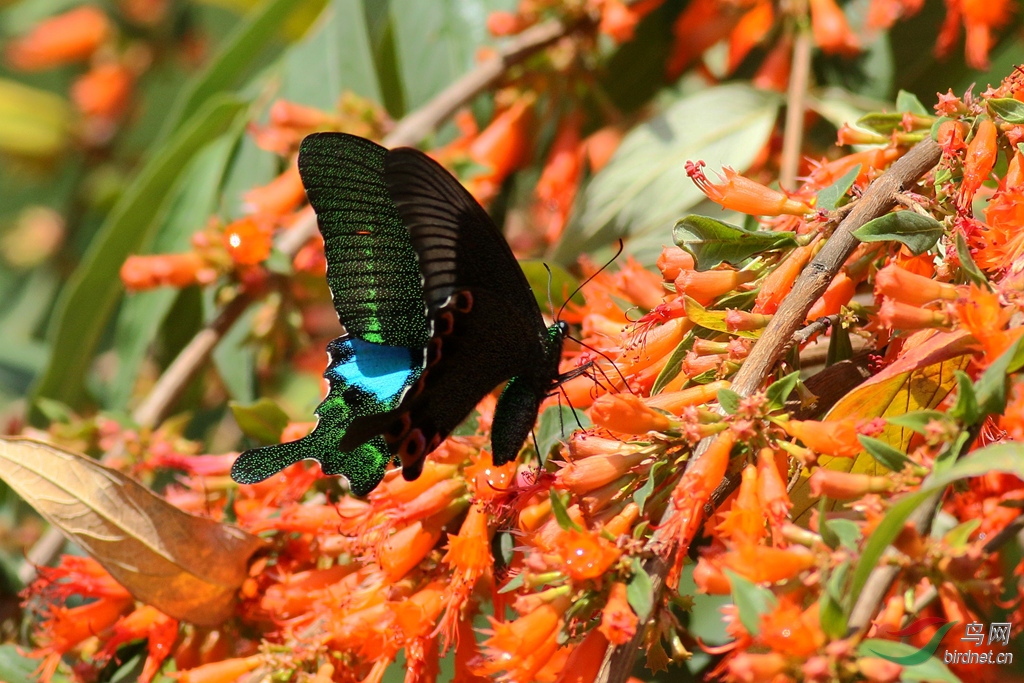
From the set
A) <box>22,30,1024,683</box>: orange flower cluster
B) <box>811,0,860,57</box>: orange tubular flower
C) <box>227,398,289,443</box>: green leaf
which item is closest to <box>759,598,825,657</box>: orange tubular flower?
<box>22,30,1024,683</box>: orange flower cluster

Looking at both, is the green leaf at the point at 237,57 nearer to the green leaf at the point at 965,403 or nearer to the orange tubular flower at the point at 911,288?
the orange tubular flower at the point at 911,288

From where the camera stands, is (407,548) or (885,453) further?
(407,548)

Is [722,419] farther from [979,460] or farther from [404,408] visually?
[404,408]

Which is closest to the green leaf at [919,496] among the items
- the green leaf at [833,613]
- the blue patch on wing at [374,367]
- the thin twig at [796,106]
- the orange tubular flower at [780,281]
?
the green leaf at [833,613]

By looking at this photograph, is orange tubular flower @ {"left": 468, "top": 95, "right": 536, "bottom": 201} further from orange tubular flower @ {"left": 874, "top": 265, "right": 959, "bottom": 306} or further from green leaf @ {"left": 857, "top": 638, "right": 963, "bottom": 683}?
green leaf @ {"left": 857, "top": 638, "right": 963, "bottom": 683}

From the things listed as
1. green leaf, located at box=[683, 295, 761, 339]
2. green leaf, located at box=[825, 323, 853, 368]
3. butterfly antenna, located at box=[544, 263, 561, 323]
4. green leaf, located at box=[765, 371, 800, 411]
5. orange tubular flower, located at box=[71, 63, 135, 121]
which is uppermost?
orange tubular flower, located at box=[71, 63, 135, 121]

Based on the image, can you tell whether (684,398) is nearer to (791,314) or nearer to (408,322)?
(791,314)

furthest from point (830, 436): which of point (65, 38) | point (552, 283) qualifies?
point (65, 38)
